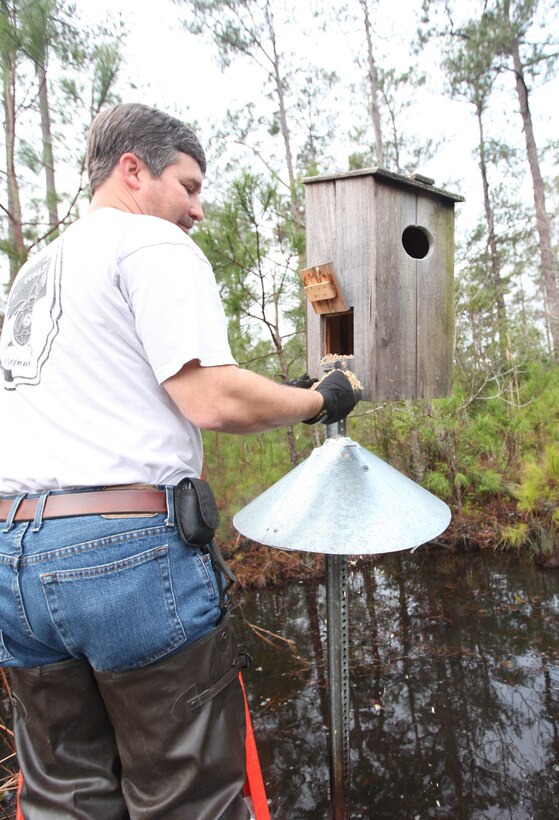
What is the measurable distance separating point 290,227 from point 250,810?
13.9ft

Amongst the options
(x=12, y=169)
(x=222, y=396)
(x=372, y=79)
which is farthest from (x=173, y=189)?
(x=372, y=79)

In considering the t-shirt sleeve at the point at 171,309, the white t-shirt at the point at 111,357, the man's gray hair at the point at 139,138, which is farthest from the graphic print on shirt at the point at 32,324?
the man's gray hair at the point at 139,138

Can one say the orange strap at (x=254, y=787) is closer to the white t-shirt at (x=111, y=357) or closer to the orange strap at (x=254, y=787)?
the orange strap at (x=254, y=787)

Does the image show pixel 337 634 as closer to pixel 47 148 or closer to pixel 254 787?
pixel 254 787

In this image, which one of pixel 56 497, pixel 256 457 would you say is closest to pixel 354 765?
pixel 56 497

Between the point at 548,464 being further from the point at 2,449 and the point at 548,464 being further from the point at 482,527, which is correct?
the point at 2,449

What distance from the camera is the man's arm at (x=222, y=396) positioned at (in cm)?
105

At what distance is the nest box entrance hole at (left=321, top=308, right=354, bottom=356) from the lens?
1.97 metres

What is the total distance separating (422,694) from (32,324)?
2976mm

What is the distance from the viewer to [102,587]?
1008mm

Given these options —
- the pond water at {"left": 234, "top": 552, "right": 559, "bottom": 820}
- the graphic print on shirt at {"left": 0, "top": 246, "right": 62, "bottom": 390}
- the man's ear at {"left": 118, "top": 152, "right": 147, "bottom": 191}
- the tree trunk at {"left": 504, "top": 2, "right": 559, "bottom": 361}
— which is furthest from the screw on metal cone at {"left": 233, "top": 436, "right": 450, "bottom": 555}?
the tree trunk at {"left": 504, "top": 2, "right": 559, "bottom": 361}

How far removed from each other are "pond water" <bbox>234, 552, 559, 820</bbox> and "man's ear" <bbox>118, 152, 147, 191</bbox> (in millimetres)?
2615

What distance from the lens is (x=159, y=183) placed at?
1.26 m

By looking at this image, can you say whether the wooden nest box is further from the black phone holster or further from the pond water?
the pond water
